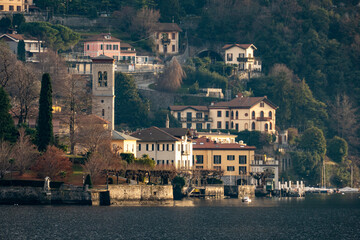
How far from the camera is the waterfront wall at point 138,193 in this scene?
13894 centimetres

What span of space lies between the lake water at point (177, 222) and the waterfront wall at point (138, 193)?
4.84ft

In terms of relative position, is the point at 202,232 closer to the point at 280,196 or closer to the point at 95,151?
the point at 95,151

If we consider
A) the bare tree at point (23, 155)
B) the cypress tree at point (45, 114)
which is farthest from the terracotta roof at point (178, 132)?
the bare tree at point (23, 155)

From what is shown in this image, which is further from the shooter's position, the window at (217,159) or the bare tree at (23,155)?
the window at (217,159)

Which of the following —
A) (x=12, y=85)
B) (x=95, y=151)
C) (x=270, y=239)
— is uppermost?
(x=12, y=85)

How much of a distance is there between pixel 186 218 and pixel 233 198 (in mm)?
50128

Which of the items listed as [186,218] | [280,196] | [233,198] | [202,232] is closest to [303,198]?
[280,196]

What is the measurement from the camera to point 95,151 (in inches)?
5846

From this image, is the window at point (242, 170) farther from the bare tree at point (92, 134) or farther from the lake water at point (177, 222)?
the lake water at point (177, 222)

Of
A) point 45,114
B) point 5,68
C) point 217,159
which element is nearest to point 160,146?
point 217,159

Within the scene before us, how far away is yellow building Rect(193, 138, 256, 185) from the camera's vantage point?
633 feet

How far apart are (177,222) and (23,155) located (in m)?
21.4

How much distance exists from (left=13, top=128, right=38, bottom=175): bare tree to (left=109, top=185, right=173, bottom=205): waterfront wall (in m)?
9.27

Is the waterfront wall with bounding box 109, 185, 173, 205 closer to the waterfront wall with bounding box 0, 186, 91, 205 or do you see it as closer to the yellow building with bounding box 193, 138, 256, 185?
the waterfront wall with bounding box 0, 186, 91, 205
